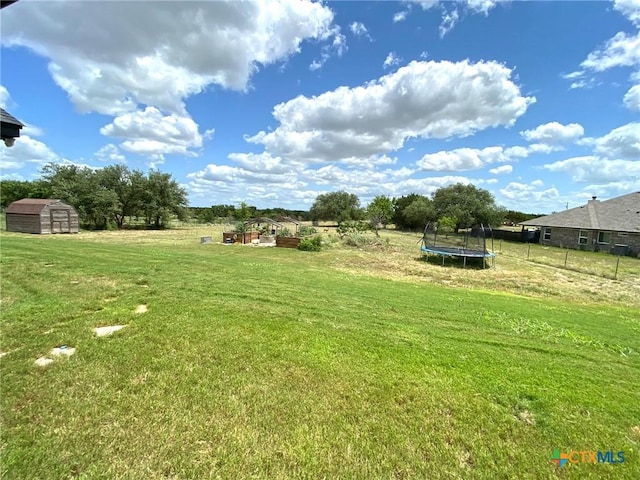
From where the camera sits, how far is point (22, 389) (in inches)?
111

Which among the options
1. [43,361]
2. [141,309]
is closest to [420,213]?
[141,309]

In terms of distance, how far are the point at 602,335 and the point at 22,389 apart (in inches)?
333

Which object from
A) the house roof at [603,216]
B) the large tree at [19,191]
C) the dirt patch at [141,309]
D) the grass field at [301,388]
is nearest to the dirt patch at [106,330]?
the grass field at [301,388]

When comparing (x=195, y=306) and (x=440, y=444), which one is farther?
(x=195, y=306)

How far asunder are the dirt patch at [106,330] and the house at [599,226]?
102ft

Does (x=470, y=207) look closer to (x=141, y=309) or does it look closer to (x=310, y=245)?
(x=310, y=245)

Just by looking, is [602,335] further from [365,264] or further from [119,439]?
[365,264]

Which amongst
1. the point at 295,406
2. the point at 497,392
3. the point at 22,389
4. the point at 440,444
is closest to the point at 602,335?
the point at 497,392

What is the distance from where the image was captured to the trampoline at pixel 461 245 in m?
15.1

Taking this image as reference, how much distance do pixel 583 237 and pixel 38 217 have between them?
43566 millimetres

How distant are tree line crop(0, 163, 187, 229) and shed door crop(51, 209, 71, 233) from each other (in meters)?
5.20

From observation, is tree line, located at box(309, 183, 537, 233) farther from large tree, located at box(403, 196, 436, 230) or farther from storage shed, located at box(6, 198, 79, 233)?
storage shed, located at box(6, 198, 79, 233)

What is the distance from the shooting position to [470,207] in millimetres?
37500

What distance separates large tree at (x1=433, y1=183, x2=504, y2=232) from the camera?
37.1 metres
